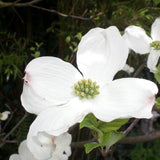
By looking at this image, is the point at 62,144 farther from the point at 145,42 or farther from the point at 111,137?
the point at 145,42

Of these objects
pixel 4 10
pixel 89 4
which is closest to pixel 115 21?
pixel 89 4

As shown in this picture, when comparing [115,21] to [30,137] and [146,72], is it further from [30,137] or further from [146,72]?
[30,137]

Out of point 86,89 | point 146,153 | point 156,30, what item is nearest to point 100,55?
point 86,89

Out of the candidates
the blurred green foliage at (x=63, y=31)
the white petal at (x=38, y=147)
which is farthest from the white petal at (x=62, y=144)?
the blurred green foliage at (x=63, y=31)

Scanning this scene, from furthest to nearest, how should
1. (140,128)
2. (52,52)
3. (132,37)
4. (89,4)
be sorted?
1. (140,128)
2. (52,52)
3. (89,4)
4. (132,37)

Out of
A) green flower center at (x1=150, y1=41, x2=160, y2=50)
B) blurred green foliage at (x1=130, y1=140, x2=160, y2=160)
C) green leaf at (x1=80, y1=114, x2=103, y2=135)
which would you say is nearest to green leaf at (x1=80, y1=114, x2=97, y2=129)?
green leaf at (x1=80, y1=114, x2=103, y2=135)

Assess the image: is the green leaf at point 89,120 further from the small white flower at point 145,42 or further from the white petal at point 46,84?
the small white flower at point 145,42

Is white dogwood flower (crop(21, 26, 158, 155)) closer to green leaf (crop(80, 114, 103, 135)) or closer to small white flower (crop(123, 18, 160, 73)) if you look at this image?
green leaf (crop(80, 114, 103, 135))
